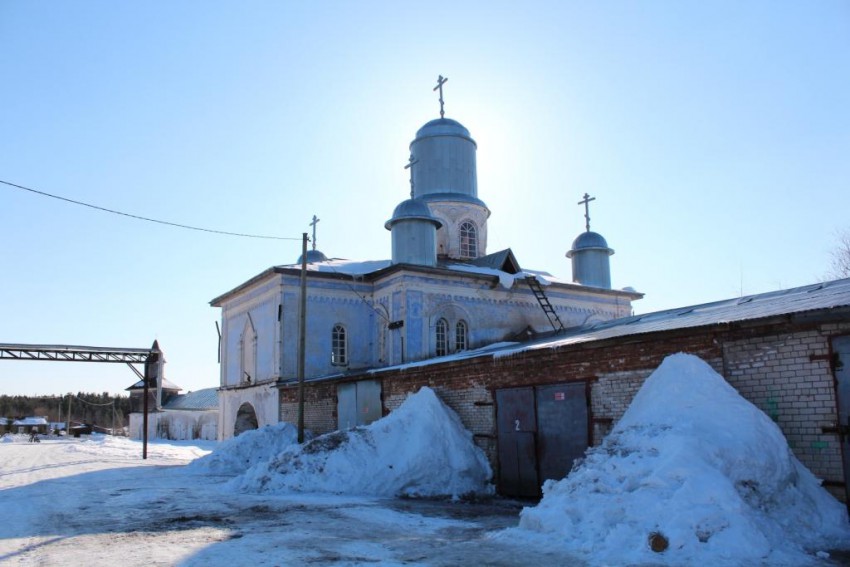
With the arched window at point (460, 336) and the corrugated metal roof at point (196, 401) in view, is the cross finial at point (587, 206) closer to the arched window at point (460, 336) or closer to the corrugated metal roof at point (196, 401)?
the arched window at point (460, 336)

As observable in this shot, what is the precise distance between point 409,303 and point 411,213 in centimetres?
370

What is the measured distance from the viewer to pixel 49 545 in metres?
8.27

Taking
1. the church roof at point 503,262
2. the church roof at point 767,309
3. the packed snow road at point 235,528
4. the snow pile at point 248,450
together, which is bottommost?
the packed snow road at point 235,528

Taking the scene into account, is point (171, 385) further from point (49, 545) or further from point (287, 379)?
point (49, 545)

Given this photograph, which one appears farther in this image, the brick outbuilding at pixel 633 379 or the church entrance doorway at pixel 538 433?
the church entrance doorway at pixel 538 433

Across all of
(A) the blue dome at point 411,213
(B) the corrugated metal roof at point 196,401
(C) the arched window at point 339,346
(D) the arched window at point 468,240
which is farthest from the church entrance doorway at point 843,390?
(B) the corrugated metal roof at point 196,401

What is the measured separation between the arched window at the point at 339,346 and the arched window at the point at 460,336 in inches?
144

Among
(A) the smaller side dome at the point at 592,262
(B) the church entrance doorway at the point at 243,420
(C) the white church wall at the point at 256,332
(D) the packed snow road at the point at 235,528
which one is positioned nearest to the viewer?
(D) the packed snow road at the point at 235,528

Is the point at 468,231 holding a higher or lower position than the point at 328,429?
higher

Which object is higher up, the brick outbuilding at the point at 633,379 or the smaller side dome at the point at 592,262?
the smaller side dome at the point at 592,262

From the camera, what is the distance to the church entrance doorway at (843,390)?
841 cm

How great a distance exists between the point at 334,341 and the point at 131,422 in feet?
102

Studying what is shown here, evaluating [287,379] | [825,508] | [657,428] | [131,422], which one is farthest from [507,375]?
[131,422]

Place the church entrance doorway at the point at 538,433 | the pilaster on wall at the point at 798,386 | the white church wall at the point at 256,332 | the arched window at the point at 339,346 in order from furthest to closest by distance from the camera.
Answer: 1. the arched window at the point at 339,346
2. the white church wall at the point at 256,332
3. the church entrance doorway at the point at 538,433
4. the pilaster on wall at the point at 798,386
